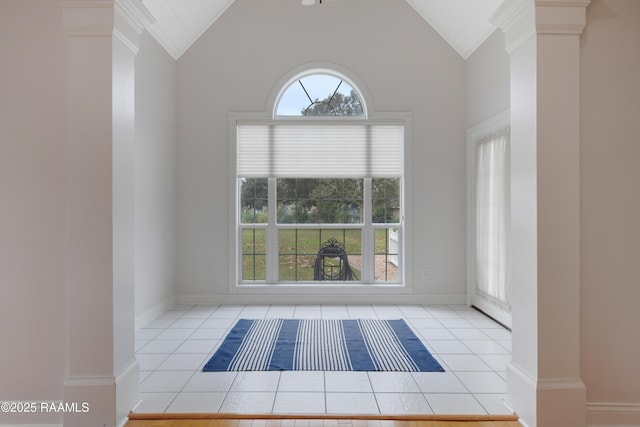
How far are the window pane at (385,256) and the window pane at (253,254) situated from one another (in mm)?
1429

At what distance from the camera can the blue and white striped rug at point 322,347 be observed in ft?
9.25

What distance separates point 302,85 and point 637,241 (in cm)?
376

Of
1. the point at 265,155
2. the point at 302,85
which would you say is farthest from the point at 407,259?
the point at 302,85

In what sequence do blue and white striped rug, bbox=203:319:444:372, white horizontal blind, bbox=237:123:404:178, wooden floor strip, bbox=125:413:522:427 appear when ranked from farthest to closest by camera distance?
white horizontal blind, bbox=237:123:404:178
blue and white striped rug, bbox=203:319:444:372
wooden floor strip, bbox=125:413:522:427

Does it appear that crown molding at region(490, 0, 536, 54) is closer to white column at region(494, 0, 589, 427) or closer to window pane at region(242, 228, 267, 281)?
white column at region(494, 0, 589, 427)

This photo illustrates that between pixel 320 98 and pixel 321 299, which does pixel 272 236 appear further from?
pixel 320 98

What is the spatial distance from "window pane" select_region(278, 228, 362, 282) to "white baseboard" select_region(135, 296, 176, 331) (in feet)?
4.35

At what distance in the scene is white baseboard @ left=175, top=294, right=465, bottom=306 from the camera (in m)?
4.60

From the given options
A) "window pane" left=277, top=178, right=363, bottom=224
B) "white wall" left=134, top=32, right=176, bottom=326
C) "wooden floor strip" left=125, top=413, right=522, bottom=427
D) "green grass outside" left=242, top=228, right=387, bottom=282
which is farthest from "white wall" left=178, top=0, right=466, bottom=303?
"wooden floor strip" left=125, top=413, right=522, bottom=427

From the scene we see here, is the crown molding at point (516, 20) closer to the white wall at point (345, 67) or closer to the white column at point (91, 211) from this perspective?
the white column at point (91, 211)

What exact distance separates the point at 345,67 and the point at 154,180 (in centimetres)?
259

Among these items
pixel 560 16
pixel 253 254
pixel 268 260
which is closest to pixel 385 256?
pixel 268 260

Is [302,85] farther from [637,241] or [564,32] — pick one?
[637,241]

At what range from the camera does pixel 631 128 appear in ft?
6.57
